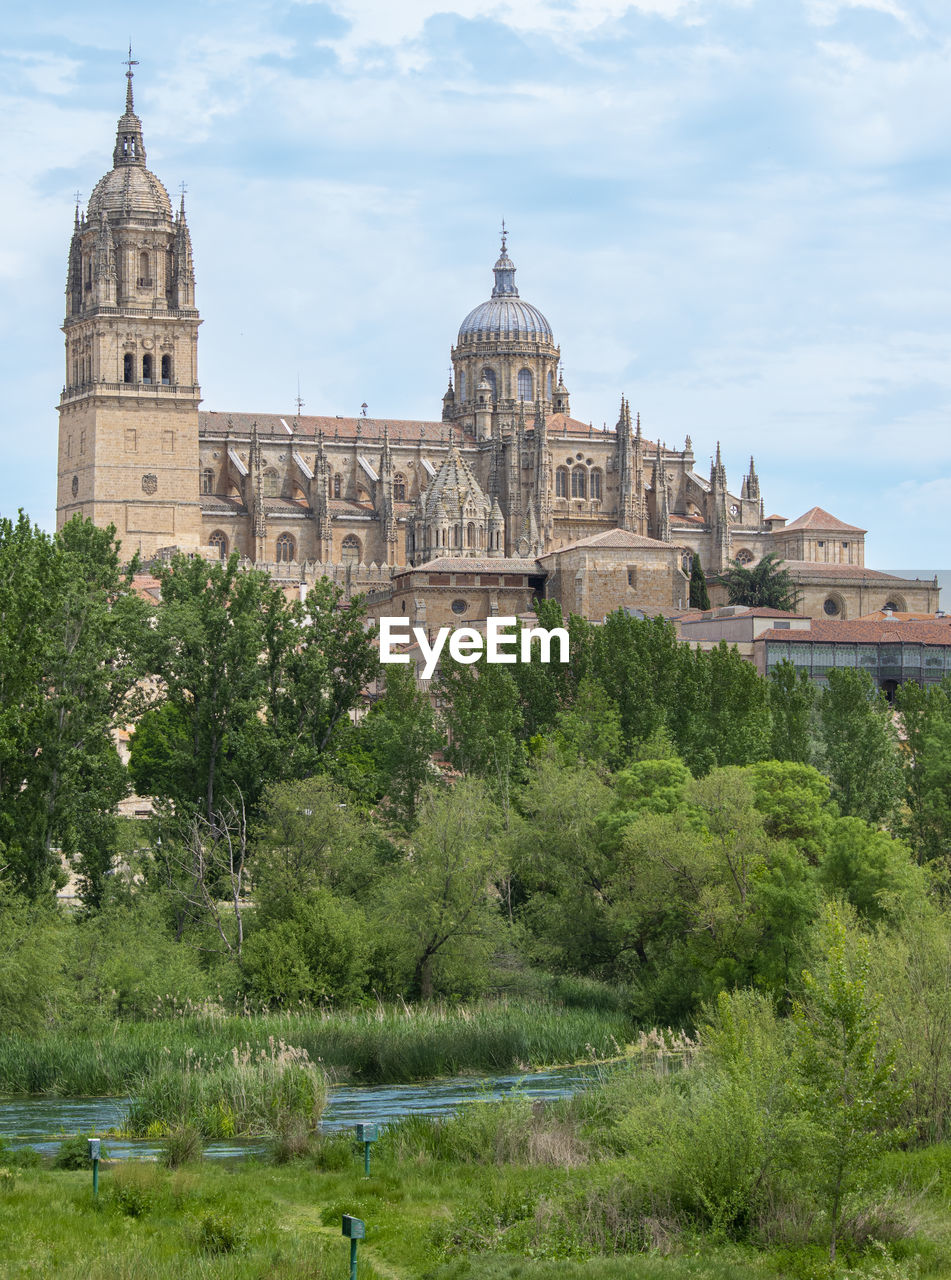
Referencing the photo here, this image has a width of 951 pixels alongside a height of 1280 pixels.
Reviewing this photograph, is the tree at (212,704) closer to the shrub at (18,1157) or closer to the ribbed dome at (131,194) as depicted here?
the shrub at (18,1157)

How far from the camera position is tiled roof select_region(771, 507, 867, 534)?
9612 cm

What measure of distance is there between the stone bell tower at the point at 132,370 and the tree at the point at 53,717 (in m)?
50.5

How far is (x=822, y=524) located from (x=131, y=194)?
1378 inches

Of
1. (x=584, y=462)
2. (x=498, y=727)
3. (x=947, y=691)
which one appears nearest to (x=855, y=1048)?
(x=498, y=727)

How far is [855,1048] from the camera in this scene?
18.2 metres

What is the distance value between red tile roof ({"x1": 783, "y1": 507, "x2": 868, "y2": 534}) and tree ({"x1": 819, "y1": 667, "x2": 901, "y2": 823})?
5050cm

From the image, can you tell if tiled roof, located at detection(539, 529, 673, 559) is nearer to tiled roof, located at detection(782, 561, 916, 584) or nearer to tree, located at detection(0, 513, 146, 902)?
tiled roof, located at detection(782, 561, 916, 584)

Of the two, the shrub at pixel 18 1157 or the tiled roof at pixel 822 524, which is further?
the tiled roof at pixel 822 524

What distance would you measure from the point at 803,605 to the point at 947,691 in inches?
1365

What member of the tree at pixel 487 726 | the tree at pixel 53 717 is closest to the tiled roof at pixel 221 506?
the tree at pixel 487 726

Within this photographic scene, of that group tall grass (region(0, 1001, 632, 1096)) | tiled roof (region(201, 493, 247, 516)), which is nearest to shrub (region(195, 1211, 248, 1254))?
tall grass (region(0, 1001, 632, 1096))

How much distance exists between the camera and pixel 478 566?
69.1 m

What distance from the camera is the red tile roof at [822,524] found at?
3784 inches

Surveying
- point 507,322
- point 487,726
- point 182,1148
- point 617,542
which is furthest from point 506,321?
point 182,1148
